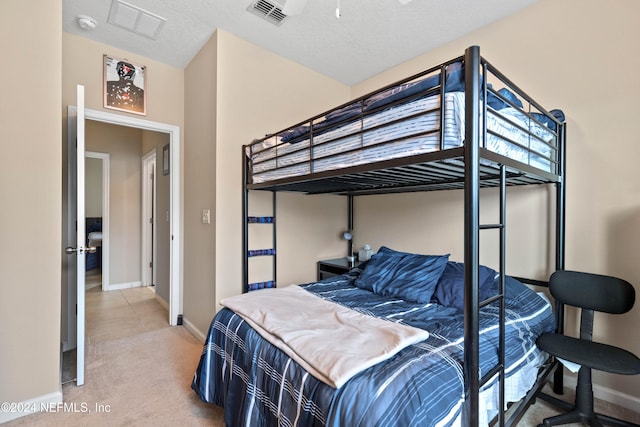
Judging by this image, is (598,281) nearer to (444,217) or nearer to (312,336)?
(444,217)

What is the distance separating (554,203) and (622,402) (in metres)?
1.28

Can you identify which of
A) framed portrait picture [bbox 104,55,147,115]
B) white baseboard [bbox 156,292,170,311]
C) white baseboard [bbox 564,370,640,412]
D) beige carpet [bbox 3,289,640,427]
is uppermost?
framed portrait picture [bbox 104,55,147,115]

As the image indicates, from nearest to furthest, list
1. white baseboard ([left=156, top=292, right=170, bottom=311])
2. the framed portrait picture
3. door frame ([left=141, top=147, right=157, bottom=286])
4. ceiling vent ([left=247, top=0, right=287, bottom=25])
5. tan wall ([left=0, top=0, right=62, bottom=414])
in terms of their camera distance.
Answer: tan wall ([left=0, top=0, right=62, bottom=414])
ceiling vent ([left=247, top=0, right=287, bottom=25])
the framed portrait picture
white baseboard ([left=156, top=292, right=170, bottom=311])
door frame ([left=141, top=147, right=157, bottom=286])

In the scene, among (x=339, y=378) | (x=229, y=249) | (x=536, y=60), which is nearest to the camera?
(x=339, y=378)

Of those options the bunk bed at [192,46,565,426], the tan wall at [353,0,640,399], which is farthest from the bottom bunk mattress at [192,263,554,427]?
the tan wall at [353,0,640,399]

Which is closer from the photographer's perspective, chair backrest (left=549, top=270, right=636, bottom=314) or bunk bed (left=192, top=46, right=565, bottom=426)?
bunk bed (left=192, top=46, right=565, bottom=426)

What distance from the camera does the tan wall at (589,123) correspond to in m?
1.77

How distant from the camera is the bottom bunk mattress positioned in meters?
0.98

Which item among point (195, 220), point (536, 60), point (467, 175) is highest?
point (536, 60)

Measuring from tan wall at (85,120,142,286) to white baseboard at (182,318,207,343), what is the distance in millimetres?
2254

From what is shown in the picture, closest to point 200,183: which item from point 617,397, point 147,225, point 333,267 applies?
point 333,267

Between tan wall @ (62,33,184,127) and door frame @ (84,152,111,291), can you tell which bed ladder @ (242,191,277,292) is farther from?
door frame @ (84,152,111,291)

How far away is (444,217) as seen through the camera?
2.65m

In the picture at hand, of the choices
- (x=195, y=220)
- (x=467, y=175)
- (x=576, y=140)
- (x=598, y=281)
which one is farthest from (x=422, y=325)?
(x=195, y=220)
